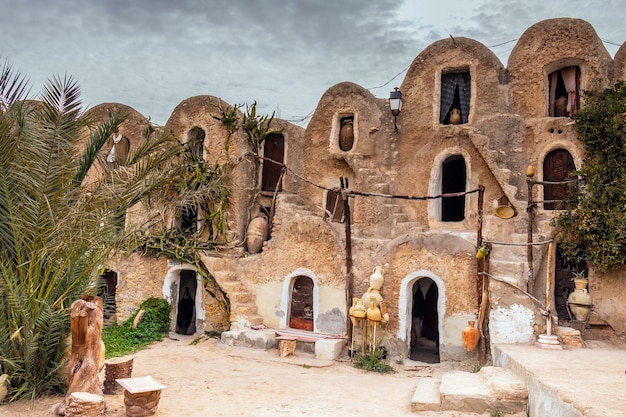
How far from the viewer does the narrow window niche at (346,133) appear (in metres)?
15.1

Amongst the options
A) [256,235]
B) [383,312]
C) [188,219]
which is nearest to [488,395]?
[383,312]

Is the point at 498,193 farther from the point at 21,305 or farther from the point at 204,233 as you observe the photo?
the point at 21,305

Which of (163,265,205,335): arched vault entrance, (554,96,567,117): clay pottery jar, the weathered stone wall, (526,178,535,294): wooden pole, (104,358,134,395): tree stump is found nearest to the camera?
(104,358,134,395): tree stump

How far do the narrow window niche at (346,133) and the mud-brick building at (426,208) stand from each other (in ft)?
0.15

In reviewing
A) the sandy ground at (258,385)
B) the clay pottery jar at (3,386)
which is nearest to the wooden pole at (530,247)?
the sandy ground at (258,385)

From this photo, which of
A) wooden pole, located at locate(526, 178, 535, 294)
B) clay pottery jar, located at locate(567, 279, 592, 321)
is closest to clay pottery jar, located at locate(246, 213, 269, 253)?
wooden pole, located at locate(526, 178, 535, 294)

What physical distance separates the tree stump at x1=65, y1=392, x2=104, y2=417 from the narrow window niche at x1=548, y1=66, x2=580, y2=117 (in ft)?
40.3

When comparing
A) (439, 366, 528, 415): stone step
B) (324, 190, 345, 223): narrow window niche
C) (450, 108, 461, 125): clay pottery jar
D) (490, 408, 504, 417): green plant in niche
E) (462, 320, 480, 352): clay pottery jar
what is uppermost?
(450, 108, 461, 125): clay pottery jar

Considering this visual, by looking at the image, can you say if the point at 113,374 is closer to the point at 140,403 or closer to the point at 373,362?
the point at 140,403

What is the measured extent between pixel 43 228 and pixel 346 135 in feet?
30.9

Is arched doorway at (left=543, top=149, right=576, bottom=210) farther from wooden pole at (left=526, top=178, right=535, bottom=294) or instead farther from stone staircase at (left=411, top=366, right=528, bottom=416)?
stone staircase at (left=411, top=366, right=528, bottom=416)

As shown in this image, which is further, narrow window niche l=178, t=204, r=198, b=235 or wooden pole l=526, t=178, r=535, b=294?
narrow window niche l=178, t=204, r=198, b=235

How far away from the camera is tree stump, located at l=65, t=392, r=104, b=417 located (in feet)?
22.5

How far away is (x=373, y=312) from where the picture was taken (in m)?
11.2
